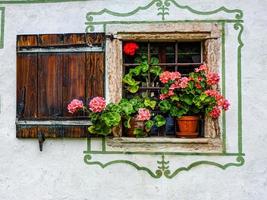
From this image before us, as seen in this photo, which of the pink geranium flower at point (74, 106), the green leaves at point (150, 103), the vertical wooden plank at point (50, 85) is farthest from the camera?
the vertical wooden plank at point (50, 85)

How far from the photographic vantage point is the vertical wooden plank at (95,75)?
498cm

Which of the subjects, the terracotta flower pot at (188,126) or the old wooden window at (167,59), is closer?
the terracotta flower pot at (188,126)

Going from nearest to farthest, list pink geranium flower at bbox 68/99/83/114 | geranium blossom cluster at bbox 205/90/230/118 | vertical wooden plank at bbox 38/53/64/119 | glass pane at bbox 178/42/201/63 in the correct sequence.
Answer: geranium blossom cluster at bbox 205/90/230/118, pink geranium flower at bbox 68/99/83/114, vertical wooden plank at bbox 38/53/64/119, glass pane at bbox 178/42/201/63

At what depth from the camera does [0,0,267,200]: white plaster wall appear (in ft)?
16.0

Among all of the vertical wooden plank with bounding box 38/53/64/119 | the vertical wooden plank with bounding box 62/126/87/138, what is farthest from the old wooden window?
the vertical wooden plank with bounding box 38/53/64/119

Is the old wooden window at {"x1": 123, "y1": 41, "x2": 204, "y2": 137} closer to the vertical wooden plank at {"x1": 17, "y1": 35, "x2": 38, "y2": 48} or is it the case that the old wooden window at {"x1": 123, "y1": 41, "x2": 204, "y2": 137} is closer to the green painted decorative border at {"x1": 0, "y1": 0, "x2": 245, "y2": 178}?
the green painted decorative border at {"x1": 0, "y1": 0, "x2": 245, "y2": 178}

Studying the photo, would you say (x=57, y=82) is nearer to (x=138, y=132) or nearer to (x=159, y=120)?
(x=138, y=132)

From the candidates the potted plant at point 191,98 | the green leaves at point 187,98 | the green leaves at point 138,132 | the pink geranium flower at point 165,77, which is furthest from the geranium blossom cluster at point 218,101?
the green leaves at point 138,132

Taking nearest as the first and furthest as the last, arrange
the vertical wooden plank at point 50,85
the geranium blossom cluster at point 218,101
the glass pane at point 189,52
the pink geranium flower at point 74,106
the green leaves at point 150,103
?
the geranium blossom cluster at point 218,101
the pink geranium flower at point 74,106
the green leaves at point 150,103
the vertical wooden plank at point 50,85
the glass pane at point 189,52

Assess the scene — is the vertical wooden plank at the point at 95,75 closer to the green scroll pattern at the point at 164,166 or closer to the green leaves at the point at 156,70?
the green leaves at the point at 156,70

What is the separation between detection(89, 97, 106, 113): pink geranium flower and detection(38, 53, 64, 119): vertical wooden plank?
1.39 ft

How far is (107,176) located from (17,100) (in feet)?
4.04

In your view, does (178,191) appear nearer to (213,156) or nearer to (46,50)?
(213,156)

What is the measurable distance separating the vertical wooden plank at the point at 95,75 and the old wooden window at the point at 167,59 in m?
0.27
